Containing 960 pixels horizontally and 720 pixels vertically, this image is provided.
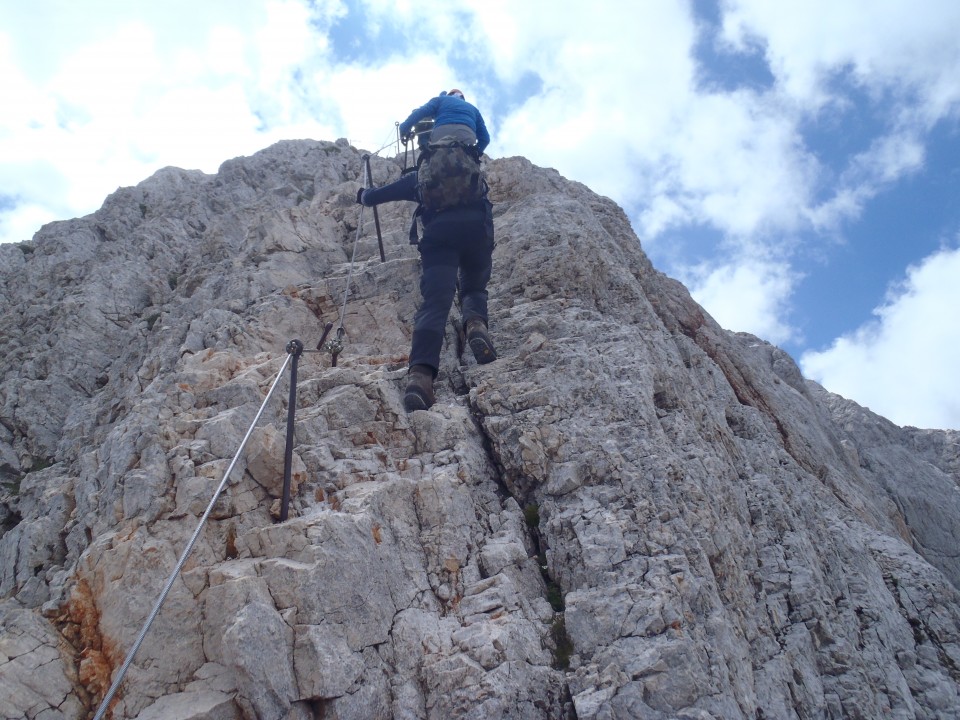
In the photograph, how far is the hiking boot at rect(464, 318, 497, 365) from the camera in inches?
389

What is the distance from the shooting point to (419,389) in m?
8.88

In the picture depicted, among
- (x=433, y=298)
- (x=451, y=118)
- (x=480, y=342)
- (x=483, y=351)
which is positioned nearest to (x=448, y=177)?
(x=451, y=118)

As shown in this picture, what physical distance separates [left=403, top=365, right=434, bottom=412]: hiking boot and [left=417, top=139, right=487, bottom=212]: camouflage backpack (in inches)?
115

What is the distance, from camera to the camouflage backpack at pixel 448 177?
10.4 meters

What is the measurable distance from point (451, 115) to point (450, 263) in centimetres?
265

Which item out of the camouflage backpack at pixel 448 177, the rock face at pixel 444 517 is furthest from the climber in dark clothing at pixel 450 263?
the rock face at pixel 444 517

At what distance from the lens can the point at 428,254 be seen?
10.5 metres

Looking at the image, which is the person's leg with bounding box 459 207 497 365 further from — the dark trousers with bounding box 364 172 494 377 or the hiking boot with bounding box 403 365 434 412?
the hiking boot with bounding box 403 365 434 412

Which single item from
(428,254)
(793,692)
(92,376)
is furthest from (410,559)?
(92,376)

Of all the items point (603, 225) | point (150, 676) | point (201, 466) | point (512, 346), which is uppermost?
point (603, 225)

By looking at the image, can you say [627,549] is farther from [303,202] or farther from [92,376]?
[303,202]

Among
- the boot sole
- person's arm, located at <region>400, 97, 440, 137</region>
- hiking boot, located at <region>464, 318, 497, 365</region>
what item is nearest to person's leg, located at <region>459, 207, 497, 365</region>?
hiking boot, located at <region>464, 318, 497, 365</region>

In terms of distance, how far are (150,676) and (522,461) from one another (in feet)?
14.6

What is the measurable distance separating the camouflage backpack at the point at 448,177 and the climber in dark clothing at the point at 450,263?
13cm
